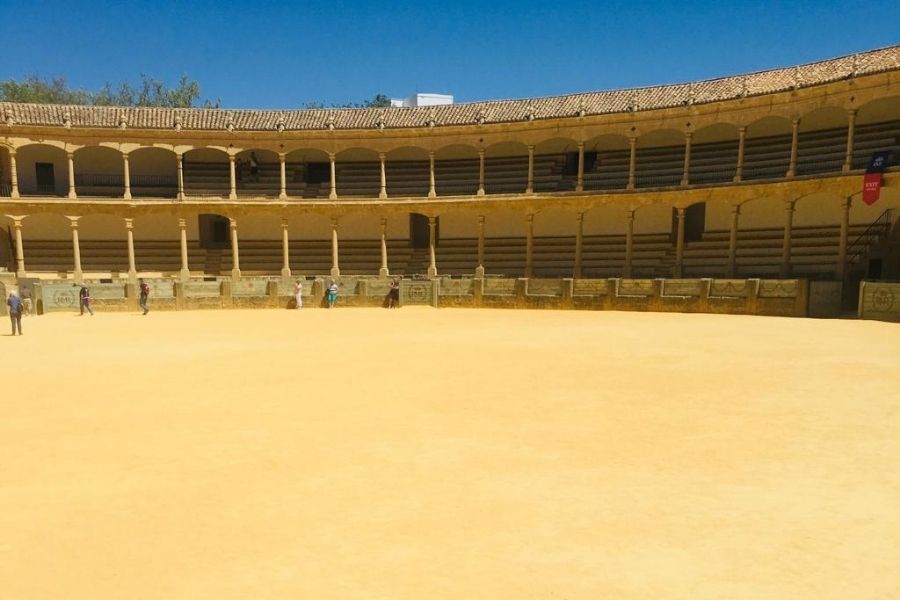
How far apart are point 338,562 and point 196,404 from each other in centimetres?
447

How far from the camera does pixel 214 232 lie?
3109 centimetres

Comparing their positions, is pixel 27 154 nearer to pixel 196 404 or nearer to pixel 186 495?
pixel 196 404

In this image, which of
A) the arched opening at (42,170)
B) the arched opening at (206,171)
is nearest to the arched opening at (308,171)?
the arched opening at (206,171)

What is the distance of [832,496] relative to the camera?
421cm

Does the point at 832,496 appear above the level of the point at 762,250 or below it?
below

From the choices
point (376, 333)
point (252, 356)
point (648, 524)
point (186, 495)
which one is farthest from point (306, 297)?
point (648, 524)

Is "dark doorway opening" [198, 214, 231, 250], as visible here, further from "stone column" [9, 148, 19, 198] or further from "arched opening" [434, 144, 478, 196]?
"arched opening" [434, 144, 478, 196]

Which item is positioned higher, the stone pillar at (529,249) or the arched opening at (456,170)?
the arched opening at (456,170)

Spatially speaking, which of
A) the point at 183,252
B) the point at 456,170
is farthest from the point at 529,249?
the point at 183,252

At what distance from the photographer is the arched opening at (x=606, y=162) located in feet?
90.1

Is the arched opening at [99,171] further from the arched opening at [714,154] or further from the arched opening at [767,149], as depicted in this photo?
the arched opening at [767,149]

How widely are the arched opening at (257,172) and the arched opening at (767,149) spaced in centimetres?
2353

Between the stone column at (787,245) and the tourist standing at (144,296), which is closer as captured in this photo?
the tourist standing at (144,296)

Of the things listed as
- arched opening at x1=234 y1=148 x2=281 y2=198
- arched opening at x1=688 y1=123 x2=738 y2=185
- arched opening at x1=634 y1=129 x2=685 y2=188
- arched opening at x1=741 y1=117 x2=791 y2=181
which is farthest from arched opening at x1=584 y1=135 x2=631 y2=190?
arched opening at x1=234 y1=148 x2=281 y2=198
